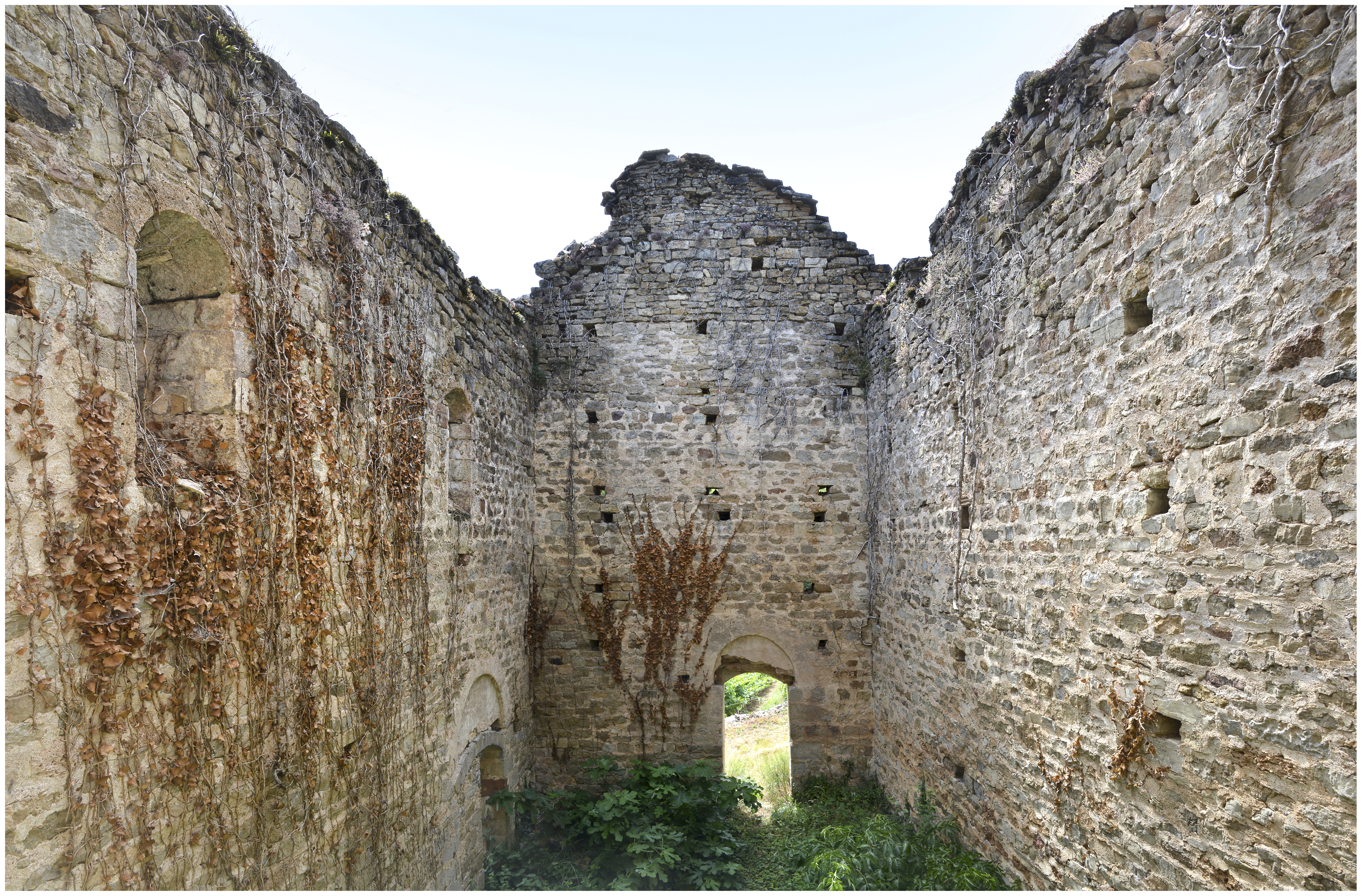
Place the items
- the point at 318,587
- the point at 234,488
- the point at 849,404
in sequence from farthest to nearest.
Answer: the point at 849,404 < the point at 318,587 < the point at 234,488

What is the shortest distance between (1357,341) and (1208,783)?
2.02 m

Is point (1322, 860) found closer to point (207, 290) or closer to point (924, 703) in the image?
point (924, 703)

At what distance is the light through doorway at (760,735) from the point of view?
8.11m

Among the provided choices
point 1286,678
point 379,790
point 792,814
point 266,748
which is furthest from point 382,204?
point 792,814

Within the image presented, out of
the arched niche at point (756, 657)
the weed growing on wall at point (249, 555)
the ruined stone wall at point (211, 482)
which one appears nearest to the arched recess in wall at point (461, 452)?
the ruined stone wall at point (211, 482)

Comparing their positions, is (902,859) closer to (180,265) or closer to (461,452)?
(461,452)

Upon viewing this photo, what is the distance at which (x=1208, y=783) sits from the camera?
291 centimetres

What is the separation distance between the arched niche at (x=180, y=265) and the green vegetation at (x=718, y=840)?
5.58 metres

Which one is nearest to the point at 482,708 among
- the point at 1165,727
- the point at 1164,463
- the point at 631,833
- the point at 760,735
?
the point at 631,833

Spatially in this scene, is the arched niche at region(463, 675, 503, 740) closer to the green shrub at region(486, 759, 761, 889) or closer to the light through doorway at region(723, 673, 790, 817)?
the green shrub at region(486, 759, 761, 889)

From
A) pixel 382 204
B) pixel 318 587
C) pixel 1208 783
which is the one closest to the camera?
pixel 1208 783

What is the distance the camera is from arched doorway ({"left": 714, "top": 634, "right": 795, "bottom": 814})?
795 centimetres

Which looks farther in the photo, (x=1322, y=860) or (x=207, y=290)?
(x=207, y=290)

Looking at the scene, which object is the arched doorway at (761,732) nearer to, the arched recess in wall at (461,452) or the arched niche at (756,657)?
the arched niche at (756,657)
